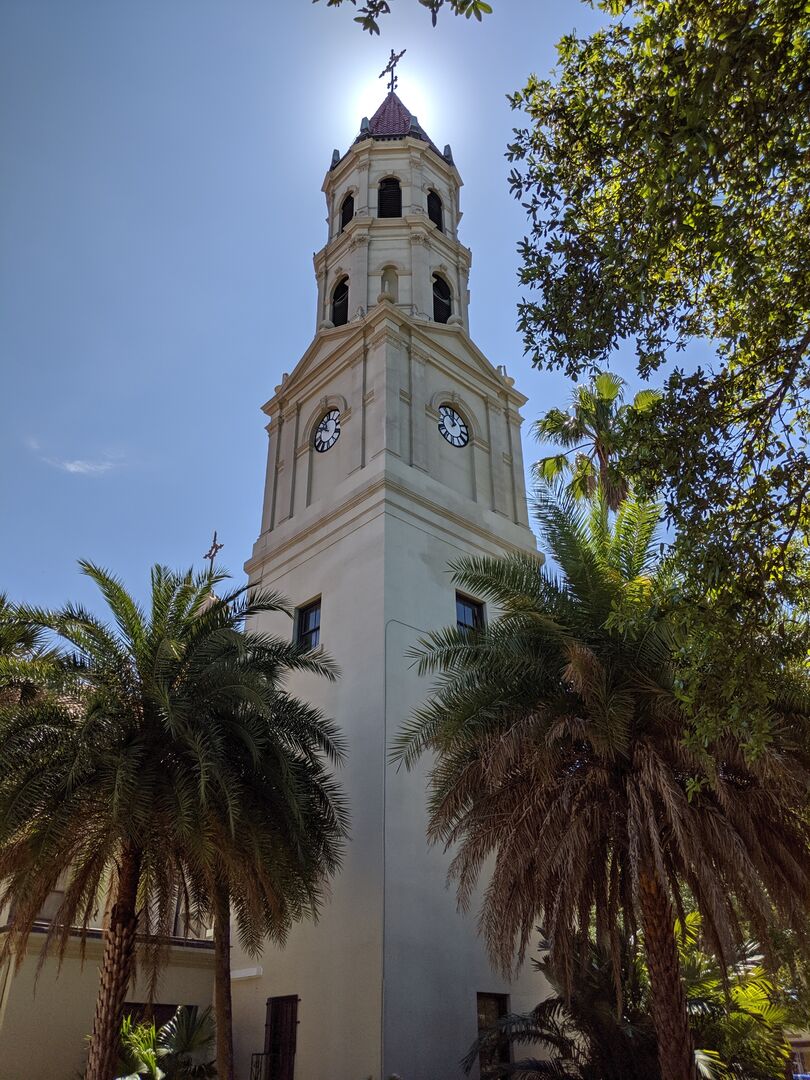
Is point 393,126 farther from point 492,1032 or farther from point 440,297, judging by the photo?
point 492,1032

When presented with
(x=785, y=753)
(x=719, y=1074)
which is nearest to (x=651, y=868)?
(x=785, y=753)

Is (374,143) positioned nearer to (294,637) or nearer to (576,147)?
(294,637)

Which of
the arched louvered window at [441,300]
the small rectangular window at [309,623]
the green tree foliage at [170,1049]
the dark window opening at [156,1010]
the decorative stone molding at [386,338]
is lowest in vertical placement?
the green tree foliage at [170,1049]

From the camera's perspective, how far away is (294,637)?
23.6 meters

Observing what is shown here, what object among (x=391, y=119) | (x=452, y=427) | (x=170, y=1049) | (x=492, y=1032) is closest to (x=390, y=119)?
(x=391, y=119)

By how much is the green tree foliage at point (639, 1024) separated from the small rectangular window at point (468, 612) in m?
9.07

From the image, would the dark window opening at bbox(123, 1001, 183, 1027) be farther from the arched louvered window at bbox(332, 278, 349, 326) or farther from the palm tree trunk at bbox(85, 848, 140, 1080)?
the arched louvered window at bbox(332, 278, 349, 326)

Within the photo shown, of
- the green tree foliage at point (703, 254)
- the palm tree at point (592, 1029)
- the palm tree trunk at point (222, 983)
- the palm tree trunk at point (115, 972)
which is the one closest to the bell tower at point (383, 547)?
the palm tree at point (592, 1029)

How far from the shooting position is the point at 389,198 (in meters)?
33.0

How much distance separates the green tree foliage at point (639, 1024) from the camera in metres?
14.0

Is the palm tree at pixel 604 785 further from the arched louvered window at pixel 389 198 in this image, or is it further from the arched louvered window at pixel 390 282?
the arched louvered window at pixel 389 198

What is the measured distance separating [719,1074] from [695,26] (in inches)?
533

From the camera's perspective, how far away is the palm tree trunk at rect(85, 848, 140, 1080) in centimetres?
1261

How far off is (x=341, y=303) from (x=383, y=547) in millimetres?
12826
